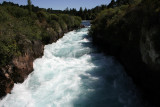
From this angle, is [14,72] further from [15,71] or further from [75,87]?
[75,87]

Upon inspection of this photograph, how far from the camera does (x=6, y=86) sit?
723 centimetres

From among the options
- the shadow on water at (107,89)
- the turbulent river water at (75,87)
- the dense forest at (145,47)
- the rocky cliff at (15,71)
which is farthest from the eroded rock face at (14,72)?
the dense forest at (145,47)

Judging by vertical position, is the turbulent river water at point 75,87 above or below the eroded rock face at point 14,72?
below

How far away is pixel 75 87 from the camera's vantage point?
8.52m

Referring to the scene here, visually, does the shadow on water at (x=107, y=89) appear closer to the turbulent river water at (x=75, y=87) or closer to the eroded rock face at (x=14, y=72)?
the turbulent river water at (x=75, y=87)

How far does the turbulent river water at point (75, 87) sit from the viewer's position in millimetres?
7090

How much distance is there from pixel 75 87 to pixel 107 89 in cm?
228

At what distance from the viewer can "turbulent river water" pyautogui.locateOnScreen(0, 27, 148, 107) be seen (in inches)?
279

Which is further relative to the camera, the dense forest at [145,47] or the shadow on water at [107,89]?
the shadow on water at [107,89]

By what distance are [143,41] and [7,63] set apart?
836 centimetres

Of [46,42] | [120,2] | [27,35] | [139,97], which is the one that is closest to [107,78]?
[139,97]

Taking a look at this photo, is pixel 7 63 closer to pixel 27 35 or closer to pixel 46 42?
pixel 27 35

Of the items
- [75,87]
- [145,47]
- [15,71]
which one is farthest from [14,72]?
[145,47]

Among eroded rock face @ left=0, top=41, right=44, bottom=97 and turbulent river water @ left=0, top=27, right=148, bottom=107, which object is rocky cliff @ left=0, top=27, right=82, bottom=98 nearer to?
eroded rock face @ left=0, top=41, right=44, bottom=97
